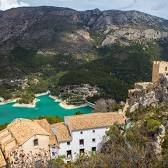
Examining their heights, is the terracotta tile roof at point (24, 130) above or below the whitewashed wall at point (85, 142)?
above

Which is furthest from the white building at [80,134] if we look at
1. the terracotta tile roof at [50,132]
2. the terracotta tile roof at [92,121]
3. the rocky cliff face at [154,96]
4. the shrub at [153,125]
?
the rocky cliff face at [154,96]

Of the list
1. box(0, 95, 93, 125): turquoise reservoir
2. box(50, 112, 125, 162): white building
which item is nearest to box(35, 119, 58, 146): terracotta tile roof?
box(50, 112, 125, 162): white building

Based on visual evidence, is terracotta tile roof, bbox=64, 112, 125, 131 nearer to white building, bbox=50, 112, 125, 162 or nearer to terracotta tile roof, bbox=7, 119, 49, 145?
white building, bbox=50, 112, 125, 162

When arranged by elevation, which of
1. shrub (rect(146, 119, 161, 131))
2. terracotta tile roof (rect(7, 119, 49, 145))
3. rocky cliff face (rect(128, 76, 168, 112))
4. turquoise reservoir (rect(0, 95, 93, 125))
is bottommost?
turquoise reservoir (rect(0, 95, 93, 125))

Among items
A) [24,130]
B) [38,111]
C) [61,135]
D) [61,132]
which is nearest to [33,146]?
[24,130]

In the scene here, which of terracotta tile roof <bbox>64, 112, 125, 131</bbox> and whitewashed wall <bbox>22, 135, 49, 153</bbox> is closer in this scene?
whitewashed wall <bbox>22, 135, 49, 153</bbox>

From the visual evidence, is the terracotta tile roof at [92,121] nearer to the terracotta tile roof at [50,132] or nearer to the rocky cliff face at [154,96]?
the terracotta tile roof at [50,132]

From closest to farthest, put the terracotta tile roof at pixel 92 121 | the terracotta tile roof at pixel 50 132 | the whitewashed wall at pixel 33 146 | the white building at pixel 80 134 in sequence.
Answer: the whitewashed wall at pixel 33 146, the terracotta tile roof at pixel 50 132, the white building at pixel 80 134, the terracotta tile roof at pixel 92 121

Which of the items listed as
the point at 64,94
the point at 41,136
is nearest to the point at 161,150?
the point at 41,136
